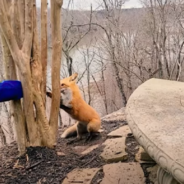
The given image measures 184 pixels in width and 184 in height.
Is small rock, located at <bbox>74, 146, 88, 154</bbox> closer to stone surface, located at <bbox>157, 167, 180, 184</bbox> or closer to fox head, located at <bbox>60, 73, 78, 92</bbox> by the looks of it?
fox head, located at <bbox>60, 73, 78, 92</bbox>

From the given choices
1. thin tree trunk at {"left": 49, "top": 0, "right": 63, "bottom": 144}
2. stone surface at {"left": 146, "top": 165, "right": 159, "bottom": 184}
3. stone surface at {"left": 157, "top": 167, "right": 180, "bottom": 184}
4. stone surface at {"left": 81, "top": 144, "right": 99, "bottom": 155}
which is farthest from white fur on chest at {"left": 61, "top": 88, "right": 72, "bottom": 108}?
stone surface at {"left": 157, "top": 167, "right": 180, "bottom": 184}

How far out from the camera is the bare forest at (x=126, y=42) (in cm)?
750

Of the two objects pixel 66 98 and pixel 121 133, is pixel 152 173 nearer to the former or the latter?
pixel 121 133

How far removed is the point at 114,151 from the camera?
11.5 feet

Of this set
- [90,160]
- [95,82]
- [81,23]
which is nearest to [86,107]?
[90,160]

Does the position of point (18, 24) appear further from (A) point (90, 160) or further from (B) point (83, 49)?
(B) point (83, 49)

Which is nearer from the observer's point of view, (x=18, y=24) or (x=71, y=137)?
(x=18, y=24)

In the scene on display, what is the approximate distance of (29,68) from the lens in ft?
10.9

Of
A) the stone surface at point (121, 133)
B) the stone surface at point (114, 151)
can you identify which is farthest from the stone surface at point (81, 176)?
the stone surface at point (121, 133)

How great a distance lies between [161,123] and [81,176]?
3.76 ft

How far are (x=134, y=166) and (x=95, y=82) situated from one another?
24.1ft

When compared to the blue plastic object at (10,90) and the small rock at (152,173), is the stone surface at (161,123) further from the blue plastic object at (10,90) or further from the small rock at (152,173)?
the blue plastic object at (10,90)

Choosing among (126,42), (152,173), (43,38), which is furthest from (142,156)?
(126,42)

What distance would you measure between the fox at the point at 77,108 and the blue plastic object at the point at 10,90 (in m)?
0.85
